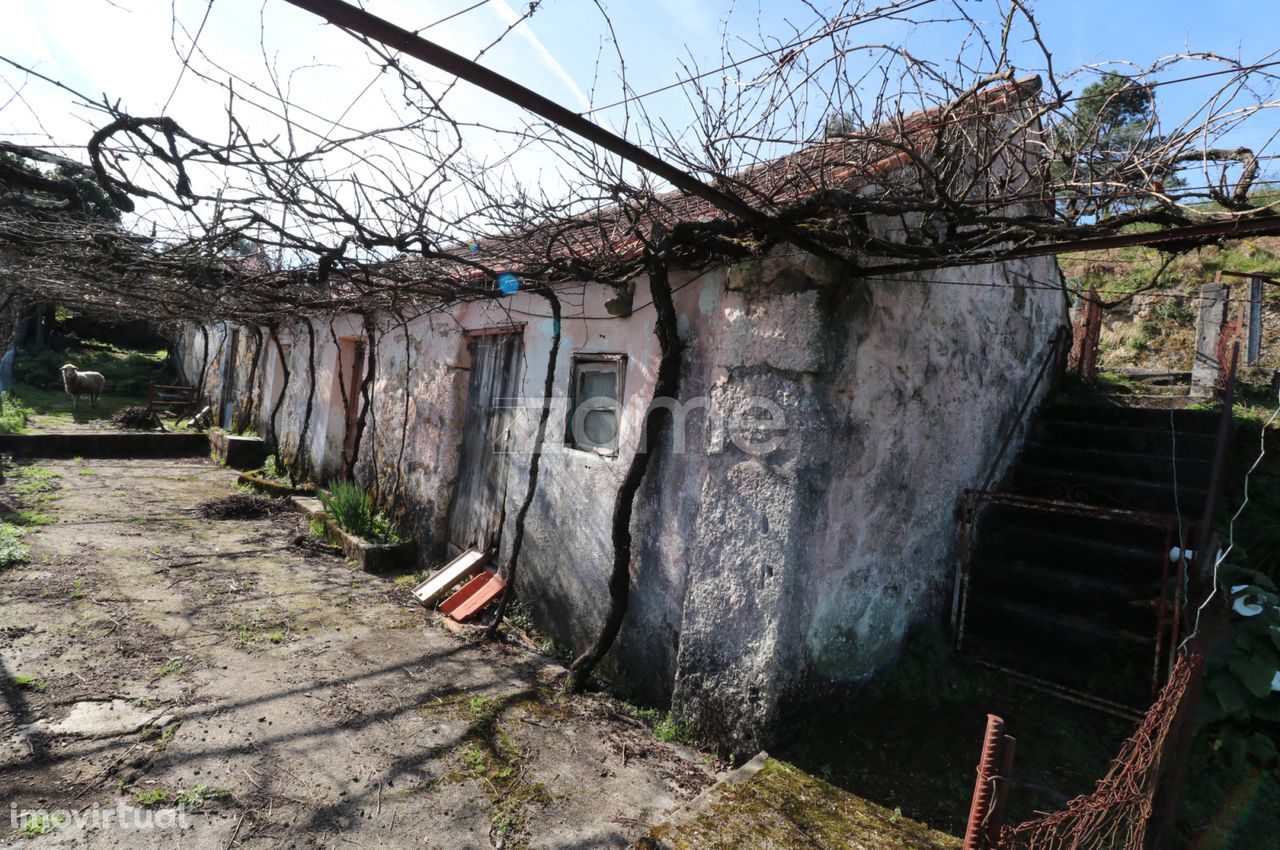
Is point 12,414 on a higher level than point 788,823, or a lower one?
higher

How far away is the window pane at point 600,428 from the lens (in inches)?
173

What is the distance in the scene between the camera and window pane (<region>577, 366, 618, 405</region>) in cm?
448

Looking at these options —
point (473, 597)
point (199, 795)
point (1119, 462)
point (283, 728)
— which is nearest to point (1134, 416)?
point (1119, 462)

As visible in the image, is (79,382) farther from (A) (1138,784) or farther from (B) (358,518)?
(A) (1138,784)

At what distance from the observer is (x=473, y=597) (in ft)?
16.5

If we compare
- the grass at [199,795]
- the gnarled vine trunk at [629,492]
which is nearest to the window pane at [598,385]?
the gnarled vine trunk at [629,492]

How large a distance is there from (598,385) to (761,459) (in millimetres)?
1646

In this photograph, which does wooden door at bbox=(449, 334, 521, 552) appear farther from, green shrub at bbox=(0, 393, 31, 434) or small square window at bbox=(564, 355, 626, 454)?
green shrub at bbox=(0, 393, 31, 434)

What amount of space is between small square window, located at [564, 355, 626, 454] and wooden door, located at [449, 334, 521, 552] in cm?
90

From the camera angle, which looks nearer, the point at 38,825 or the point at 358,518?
the point at 38,825

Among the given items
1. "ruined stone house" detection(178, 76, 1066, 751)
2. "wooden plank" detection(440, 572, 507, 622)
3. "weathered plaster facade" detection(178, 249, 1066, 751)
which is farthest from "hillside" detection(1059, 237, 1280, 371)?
"wooden plank" detection(440, 572, 507, 622)

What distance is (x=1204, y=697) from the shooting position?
3391 millimetres

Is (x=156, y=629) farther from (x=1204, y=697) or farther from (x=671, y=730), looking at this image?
(x=1204, y=697)

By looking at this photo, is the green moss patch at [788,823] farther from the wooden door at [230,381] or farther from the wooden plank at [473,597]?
the wooden door at [230,381]
